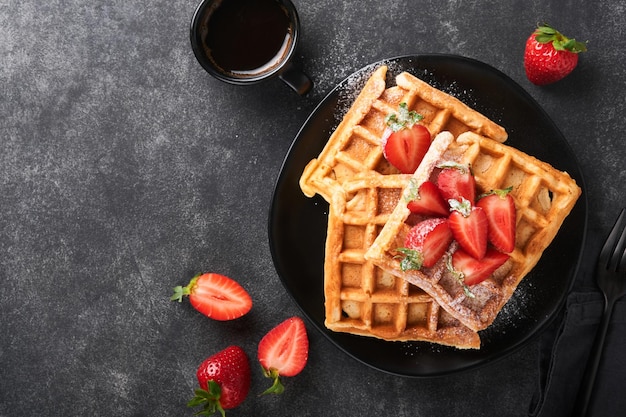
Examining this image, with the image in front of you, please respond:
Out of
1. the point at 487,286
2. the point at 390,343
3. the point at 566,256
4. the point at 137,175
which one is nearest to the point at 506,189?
the point at 487,286

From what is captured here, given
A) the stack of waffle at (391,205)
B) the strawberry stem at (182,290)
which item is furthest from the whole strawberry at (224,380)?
the stack of waffle at (391,205)

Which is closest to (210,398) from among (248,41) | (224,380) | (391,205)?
(224,380)

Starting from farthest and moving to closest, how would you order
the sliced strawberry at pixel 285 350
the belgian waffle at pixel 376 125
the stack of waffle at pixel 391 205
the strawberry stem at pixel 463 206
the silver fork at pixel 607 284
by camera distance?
the sliced strawberry at pixel 285 350 < the silver fork at pixel 607 284 < the belgian waffle at pixel 376 125 < the stack of waffle at pixel 391 205 < the strawberry stem at pixel 463 206

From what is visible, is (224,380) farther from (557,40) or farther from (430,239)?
(557,40)

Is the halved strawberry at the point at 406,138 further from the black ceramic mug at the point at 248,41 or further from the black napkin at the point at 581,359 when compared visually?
the black napkin at the point at 581,359

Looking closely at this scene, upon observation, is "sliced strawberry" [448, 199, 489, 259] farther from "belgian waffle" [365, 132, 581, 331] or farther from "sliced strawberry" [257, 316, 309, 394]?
"sliced strawberry" [257, 316, 309, 394]

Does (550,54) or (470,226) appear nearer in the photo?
(470,226)

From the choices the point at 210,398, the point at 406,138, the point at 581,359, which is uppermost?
the point at 406,138
